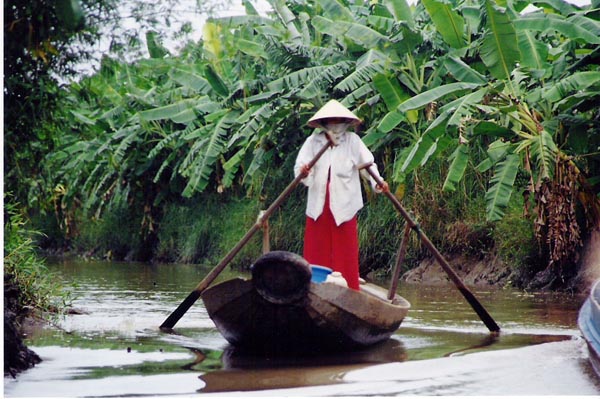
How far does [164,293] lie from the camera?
452 inches

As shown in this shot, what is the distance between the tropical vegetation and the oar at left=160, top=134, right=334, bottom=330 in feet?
3.93

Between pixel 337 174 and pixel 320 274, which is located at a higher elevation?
pixel 337 174

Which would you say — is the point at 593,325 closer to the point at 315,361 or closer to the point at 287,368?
the point at 315,361


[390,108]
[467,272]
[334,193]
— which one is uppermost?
[390,108]

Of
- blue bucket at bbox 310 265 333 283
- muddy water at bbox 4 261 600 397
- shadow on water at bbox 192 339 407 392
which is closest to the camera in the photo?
muddy water at bbox 4 261 600 397

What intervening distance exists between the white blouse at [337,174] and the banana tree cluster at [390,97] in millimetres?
1324

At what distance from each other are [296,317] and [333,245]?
3.77 feet

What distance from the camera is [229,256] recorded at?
7.75m

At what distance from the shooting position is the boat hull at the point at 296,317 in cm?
622

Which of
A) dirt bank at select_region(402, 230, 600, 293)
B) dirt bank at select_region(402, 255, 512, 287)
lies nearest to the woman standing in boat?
dirt bank at select_region(402, 230, 600, 293)

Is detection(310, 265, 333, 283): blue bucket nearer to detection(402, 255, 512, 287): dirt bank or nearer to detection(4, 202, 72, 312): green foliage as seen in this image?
detection(4, 202, 72, 312): green foliage

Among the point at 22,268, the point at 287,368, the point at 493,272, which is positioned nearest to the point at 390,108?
the point at 493,272

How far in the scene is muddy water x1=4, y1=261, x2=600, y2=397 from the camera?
18.0 ft

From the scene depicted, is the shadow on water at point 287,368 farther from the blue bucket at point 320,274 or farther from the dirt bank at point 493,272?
the dirt bank at point 493,272
